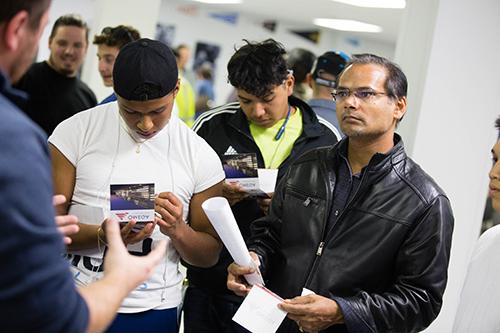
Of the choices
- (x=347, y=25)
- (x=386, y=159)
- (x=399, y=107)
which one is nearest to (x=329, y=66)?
(x=399, y=107)

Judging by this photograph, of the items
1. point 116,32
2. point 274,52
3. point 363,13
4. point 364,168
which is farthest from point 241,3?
point 364,168

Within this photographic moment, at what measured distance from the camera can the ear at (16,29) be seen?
115cm

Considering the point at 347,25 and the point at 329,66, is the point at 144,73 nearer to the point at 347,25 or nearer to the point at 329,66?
the point at 329,66

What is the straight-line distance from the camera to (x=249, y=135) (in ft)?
9.23

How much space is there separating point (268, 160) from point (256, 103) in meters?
0.24

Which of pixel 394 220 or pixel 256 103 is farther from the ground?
pixel 256 103

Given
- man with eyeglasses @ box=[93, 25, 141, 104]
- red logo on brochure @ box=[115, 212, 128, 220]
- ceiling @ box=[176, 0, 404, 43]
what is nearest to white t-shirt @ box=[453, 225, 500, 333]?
red logo on brochure @ box=[115, 212, 128, 220]

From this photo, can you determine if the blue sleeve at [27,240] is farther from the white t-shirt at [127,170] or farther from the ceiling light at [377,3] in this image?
the ceiling light at [377,3]

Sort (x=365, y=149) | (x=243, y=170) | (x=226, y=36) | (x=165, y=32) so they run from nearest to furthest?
(x=365, y=149), (x=243, y=170), (x=165, y=32), (x=226, y=36)

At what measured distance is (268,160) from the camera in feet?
9.34

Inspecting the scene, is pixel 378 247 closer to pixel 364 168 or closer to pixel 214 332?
pixel 364 168

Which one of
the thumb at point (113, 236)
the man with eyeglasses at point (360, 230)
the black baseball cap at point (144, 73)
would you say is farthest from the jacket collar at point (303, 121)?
the thumb at point (113, 236)

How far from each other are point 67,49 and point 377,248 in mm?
2858

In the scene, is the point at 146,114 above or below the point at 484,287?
above
